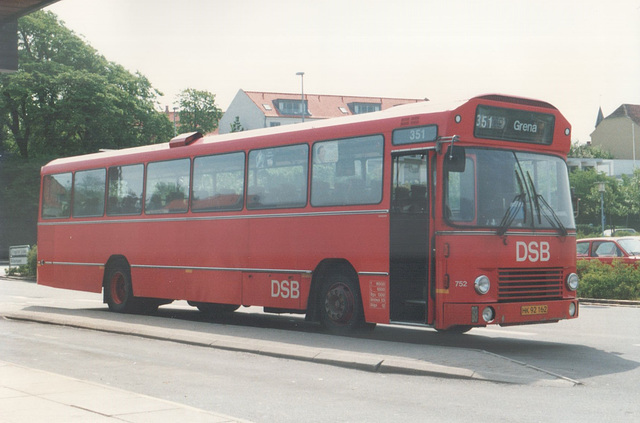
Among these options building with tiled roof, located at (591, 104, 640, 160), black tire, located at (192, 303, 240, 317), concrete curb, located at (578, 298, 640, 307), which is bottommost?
black tire, located at (192, 303, 240, 317)

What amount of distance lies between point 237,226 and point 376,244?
3680mm

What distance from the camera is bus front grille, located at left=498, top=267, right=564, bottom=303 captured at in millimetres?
12109

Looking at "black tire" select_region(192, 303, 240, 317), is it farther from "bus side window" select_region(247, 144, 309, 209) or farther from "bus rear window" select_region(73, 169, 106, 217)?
"bus side window" select_region(247, 144, 309, 209)

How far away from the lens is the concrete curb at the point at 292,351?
10.2 m

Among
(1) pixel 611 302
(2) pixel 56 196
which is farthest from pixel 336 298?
(1) pixel 611 302

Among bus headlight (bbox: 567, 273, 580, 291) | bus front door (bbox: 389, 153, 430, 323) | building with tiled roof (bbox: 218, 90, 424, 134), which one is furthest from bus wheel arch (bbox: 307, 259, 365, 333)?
building with tiled roof (bbox: 218, 90, 424, 134)

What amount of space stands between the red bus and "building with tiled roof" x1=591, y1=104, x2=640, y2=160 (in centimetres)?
9834

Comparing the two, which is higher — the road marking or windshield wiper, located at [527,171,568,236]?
windshield wiper, located at [527,171,568,236]

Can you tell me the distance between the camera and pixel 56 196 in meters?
21.4

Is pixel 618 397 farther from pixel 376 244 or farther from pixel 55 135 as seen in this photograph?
pixel 55 135

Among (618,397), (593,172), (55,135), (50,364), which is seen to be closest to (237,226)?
(50,364)

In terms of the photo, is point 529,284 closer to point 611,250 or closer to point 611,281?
point 611,281

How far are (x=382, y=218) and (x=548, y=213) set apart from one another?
7.70 ft

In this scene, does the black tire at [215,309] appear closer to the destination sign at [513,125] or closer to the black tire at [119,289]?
the black tire at [119,289]
